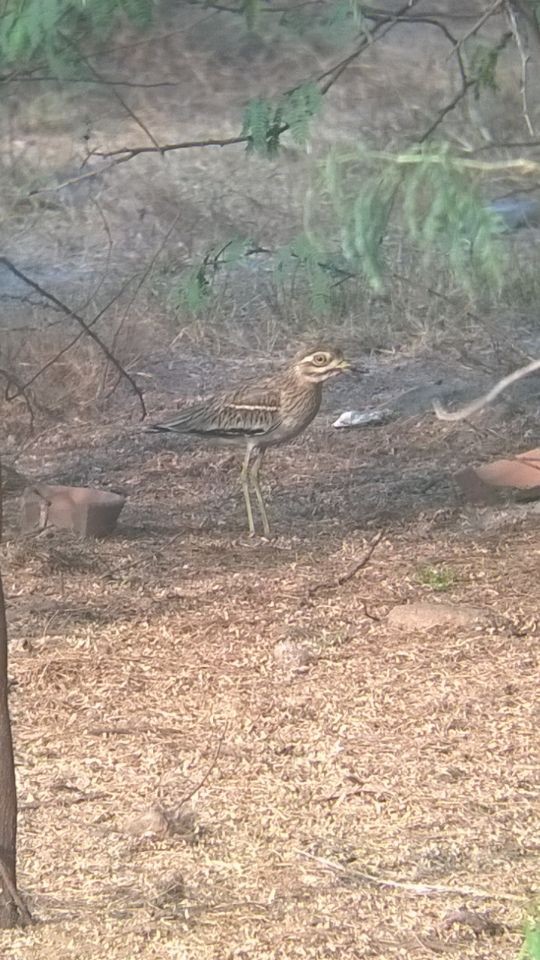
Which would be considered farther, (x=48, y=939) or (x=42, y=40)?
(x=42, y=40)

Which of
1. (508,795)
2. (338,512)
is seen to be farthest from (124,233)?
(508,795)

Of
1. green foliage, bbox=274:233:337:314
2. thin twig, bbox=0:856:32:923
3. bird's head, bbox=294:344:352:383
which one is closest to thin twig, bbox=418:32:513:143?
green foliage, bbox=274:233:337:314

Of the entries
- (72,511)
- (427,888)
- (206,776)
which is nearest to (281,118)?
(206,776)

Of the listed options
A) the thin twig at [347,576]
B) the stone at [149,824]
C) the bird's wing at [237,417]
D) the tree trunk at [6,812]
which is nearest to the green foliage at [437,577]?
the thin twig at [347,576]

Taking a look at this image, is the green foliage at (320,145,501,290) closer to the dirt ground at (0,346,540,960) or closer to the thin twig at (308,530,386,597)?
the dirt ground at (0,346,540,960)

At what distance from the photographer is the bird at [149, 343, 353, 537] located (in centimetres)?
687

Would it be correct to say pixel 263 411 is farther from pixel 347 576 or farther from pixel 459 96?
pixel 459 96

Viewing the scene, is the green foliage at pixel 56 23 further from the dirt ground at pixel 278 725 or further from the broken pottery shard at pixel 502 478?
the broken pottery shard at pixel 502 478

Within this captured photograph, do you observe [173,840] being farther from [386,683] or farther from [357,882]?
[386,683]

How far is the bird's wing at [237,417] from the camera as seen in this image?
6.86 metres

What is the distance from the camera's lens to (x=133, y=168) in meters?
13.3

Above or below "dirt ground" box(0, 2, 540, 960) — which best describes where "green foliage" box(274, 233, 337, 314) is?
above

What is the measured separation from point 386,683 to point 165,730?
69 cm

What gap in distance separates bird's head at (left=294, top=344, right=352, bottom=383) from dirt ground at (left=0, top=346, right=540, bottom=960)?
522mm
